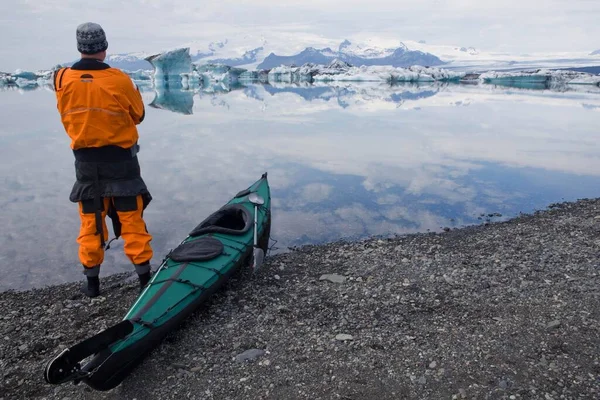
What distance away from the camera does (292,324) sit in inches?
183

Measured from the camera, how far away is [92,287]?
5.14 m

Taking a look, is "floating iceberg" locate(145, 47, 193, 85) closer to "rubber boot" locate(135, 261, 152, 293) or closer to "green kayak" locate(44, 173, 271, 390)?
"green kayak" locate(44, 173, 271, 390)

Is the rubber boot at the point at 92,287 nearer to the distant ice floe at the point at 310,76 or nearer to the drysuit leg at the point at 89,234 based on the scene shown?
the drysuit leg at the point at 89,234

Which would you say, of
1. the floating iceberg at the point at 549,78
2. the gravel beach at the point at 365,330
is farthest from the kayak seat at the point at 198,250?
the floating iceberg at the point at 549,78

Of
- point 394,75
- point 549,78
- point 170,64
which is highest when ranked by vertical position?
point 170,64

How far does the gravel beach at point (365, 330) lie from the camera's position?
3.65 m

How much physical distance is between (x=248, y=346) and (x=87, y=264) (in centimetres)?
207

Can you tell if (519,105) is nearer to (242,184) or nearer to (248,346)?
(242,184)

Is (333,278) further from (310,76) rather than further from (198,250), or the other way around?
(310,76)

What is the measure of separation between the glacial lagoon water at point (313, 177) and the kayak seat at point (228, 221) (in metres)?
1.43

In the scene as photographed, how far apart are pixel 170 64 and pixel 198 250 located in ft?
202

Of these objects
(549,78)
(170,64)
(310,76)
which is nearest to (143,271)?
(170,64)

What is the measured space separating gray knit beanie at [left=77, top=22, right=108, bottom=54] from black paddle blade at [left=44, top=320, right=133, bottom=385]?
2.82m

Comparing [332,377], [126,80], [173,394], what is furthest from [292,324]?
[126,80]
